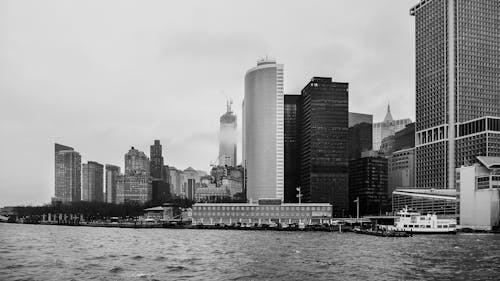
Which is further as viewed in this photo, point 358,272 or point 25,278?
point 358,272

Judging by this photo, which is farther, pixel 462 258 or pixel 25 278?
pixel 462 258

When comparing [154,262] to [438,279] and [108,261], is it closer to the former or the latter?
[108,261]

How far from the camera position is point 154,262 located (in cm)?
10169

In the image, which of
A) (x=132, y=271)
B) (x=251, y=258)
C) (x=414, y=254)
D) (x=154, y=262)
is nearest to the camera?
(x=132, y=271)

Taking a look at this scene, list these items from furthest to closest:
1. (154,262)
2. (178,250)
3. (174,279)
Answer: (178,250), (154,262), (174,279)

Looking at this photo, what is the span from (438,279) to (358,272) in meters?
12.1

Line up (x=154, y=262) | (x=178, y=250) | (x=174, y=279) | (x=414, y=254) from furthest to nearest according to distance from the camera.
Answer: (x=178, y=250) < (x=414, y=254) < (x=154, y=262) < (x=174, y=279)

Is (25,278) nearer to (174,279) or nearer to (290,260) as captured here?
(174,279)

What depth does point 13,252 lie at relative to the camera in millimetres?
124688

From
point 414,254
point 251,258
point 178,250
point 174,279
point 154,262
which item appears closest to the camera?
point 174,279

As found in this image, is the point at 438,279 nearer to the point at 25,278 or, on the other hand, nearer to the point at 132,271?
the point at 132,271

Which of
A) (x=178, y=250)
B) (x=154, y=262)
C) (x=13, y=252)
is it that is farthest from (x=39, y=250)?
(x=154, y=262)

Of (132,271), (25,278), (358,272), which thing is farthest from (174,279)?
(358,272)

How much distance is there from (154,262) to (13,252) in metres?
40.3
